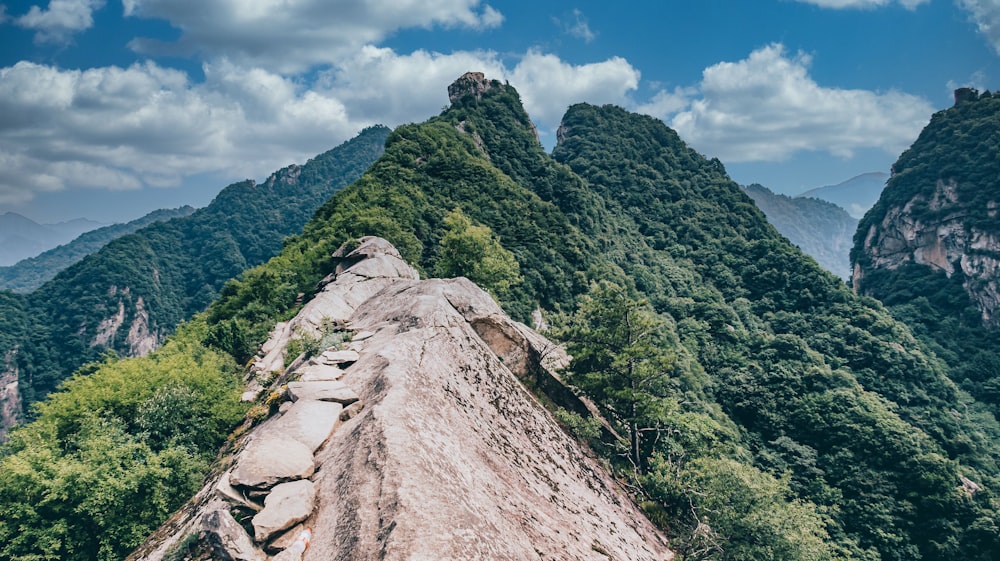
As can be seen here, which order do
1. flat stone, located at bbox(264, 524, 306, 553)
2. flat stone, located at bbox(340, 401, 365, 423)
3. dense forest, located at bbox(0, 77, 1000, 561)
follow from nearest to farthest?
flat stone, located at bbox(264, 524, 306, 553) → flat stone, located at bbox(340, 401, 365, 423) → dense forest, located at bbox(0, 77, 1000, 561)

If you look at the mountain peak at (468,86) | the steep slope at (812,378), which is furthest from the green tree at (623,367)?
the mountain peak at (468,86)

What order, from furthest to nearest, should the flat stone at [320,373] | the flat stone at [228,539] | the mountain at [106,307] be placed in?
1. the mountain at [106,307]
2. the flat stone at [320,373]
3. the flat stone at [228,539]

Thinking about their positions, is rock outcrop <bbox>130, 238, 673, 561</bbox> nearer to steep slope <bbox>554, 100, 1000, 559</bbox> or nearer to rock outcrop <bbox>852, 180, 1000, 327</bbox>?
steep slope <bbox>554, 100, 1000, 559</bbox>

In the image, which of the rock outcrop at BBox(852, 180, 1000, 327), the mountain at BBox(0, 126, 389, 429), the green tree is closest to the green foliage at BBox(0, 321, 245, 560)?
the green tree

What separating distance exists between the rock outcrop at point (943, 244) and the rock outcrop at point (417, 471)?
15298 centimetres

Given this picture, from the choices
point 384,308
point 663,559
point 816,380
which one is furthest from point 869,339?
point 384,308

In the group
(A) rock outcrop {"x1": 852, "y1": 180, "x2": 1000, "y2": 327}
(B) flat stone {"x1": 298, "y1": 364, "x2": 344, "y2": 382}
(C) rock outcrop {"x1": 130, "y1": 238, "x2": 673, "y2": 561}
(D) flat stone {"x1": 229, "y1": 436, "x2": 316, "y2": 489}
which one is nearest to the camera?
(C) rock outcrop {"x1": 130, "y1": 238, "x2": 673, "y2": 561}

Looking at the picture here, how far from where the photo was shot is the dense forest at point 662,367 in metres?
19.9

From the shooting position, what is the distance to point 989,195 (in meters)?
122

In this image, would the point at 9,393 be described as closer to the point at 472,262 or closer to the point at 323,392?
the point at 472,262

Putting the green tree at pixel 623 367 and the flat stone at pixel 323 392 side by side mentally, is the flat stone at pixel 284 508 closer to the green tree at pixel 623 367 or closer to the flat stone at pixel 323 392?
the flat stone at pixel 323 392

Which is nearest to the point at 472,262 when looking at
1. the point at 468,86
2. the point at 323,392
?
the point at 323,392

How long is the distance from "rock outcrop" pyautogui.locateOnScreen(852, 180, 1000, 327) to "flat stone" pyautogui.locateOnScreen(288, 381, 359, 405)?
160 metres

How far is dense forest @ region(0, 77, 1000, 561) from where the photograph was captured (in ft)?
65.3
